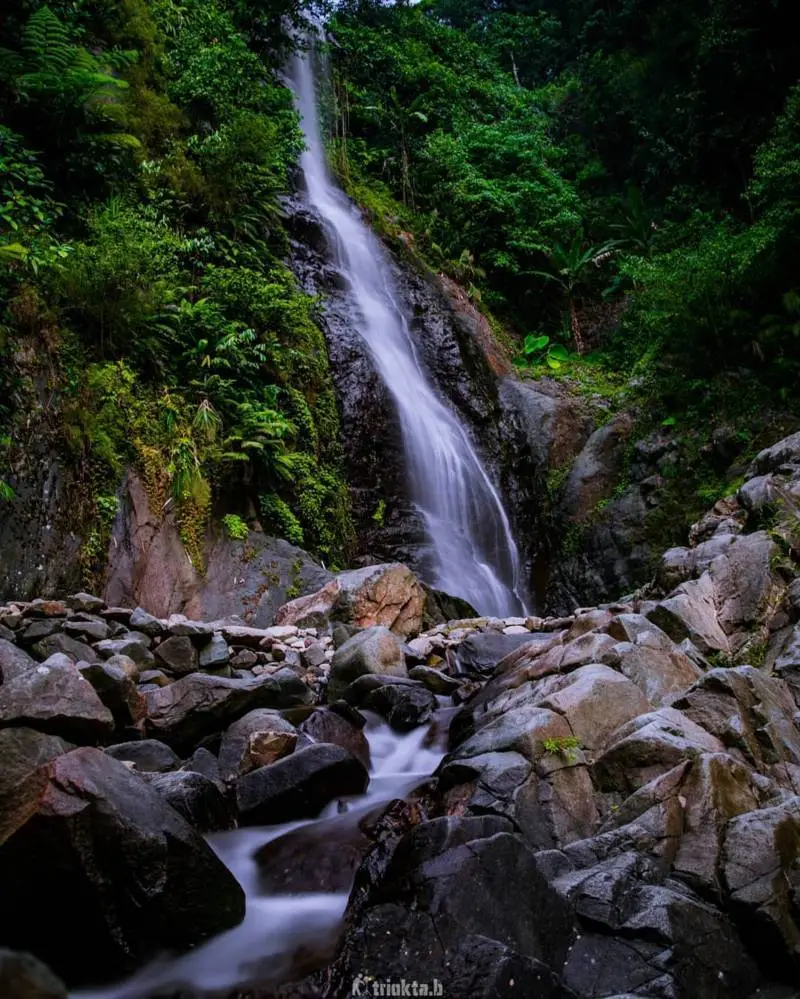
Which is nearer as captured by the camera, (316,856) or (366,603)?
(316,856)

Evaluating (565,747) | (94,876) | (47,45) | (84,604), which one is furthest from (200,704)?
(47,45)

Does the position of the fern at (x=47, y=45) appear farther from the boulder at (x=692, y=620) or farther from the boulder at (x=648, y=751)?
the boulder at (x=648, y=751)

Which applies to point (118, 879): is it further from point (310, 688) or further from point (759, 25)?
point (759, 25)

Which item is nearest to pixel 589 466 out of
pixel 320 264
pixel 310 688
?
pixel 320 264

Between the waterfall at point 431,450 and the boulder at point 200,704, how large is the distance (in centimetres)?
585

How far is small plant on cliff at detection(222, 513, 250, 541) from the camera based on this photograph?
9.19 m

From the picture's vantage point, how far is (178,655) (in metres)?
6.45

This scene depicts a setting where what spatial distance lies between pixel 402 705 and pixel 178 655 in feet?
6.97

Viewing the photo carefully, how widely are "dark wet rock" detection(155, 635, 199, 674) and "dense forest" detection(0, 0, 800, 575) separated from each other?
167cm

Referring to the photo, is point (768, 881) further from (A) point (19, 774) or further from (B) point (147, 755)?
(B) point (147, 755)

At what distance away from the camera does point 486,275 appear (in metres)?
19.3

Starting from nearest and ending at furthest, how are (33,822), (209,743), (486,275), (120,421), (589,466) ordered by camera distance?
(33,822) → (209,743) → (120,421) → (589,466) → (486,275)

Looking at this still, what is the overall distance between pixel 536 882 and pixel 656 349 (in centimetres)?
1272

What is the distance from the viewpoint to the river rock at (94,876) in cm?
292
